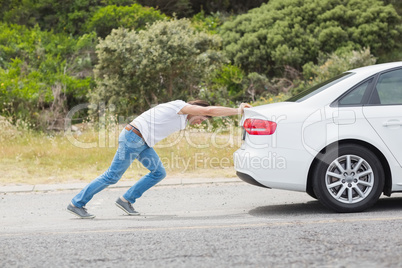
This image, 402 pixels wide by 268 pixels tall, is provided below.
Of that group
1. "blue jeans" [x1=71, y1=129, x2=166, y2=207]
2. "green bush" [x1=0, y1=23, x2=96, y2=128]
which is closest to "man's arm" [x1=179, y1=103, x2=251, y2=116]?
"blue jeans" [x1=71, y1=129, x2=166, y2=207]

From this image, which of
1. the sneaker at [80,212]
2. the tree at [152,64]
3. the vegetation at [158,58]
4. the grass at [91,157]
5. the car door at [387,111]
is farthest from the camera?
the tree at [152,64]

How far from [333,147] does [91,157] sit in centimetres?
663

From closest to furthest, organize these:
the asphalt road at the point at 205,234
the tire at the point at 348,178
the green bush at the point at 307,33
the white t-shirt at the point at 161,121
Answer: the asphalt road at the point at 205,234 < the tire at the point at 348,178 < the white t-shirt at the point at 161,121 < the green bush at the point at 307,33

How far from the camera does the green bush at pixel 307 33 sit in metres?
21.3

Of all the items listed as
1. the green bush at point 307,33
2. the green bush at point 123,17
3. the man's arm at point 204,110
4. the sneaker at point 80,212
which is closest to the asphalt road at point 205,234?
the sneaker at point 80,212

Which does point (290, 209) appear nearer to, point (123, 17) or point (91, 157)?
point (91, 157)

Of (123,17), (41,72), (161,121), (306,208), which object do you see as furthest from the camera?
(123,17)

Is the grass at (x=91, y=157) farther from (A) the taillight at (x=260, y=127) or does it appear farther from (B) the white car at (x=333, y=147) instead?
(B) the white car at (x=333, y=147)

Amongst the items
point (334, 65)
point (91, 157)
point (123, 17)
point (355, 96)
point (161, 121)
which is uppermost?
point (123, 17)

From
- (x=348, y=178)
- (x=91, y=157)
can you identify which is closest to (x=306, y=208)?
(x=348, y=178)

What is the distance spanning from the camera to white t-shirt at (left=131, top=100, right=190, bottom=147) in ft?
22.7

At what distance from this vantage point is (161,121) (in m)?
6.96

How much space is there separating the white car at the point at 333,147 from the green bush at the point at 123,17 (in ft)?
58.7

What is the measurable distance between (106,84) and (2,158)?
248 inches
